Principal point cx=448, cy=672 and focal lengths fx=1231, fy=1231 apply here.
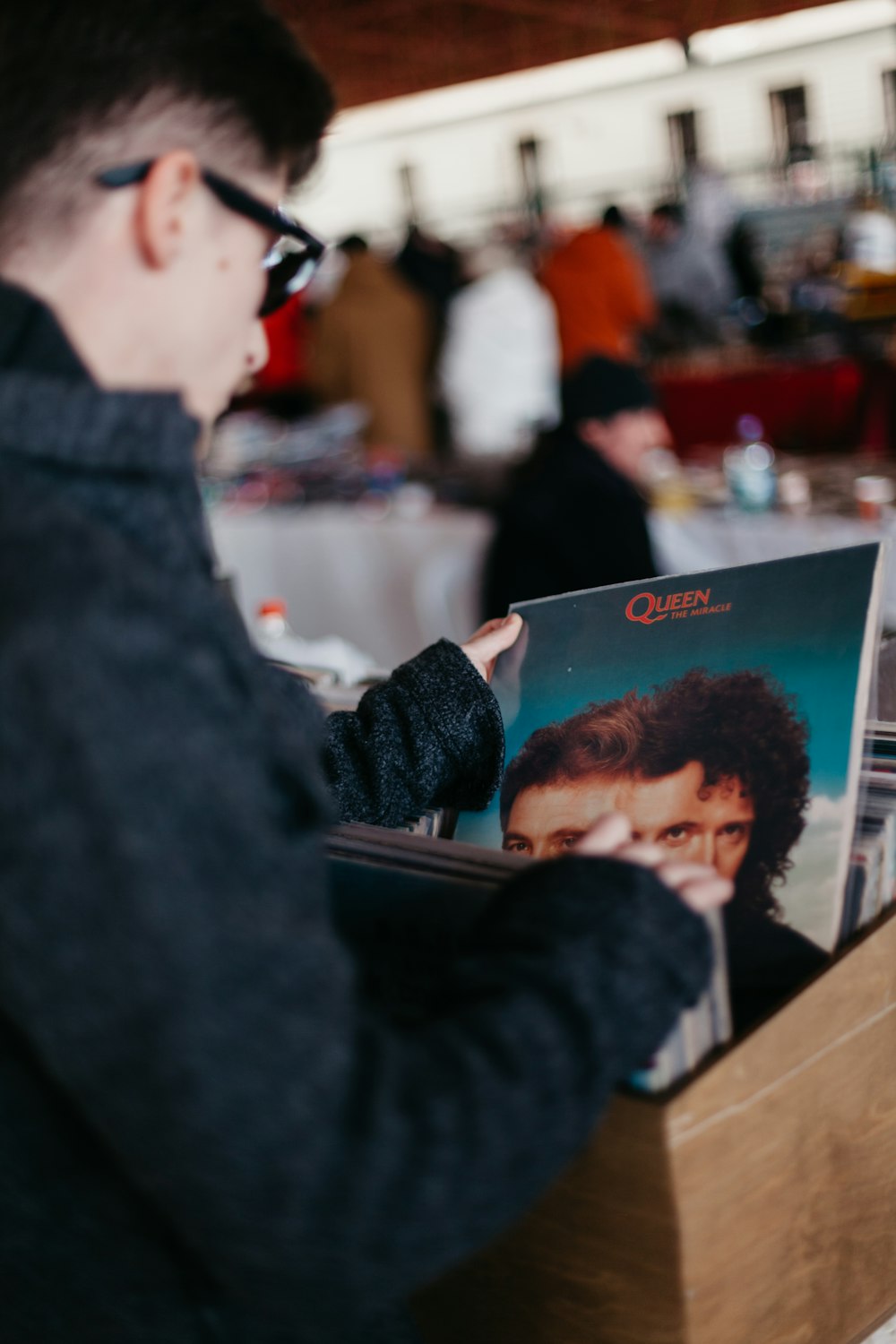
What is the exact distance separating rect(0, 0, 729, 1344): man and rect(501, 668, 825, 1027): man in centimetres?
11

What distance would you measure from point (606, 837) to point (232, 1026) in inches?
9.6

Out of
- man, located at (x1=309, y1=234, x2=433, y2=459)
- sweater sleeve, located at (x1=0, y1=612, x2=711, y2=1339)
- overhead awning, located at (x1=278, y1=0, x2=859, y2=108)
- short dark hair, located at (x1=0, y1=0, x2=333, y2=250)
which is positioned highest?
short dark hair, located at (x1=0, y1=0, x2=333, y2=250)

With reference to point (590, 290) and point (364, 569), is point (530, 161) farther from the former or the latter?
point (364, 569)

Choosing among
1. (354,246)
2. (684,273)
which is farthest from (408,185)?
(354,246)

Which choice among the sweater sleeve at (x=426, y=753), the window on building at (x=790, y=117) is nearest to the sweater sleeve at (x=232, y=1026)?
the sweater sleeve at (x=426, y=753)

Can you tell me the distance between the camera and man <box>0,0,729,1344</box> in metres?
0.49

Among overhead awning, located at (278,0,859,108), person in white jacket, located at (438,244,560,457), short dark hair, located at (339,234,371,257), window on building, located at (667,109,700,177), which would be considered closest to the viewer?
person in white jacket, located at (438,244,560,457)

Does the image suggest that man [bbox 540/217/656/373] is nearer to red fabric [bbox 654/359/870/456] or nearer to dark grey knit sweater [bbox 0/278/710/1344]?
red fabric [bbox 654/359/870/456]

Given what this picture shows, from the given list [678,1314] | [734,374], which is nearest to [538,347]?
[734,374]

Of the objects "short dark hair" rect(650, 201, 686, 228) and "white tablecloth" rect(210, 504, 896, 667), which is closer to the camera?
"white tablecloth" rect(210, 504, 896, 667)

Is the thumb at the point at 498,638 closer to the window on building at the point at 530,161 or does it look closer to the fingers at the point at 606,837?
the fingers at the point at 606,837

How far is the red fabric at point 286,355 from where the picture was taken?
593 centimetres

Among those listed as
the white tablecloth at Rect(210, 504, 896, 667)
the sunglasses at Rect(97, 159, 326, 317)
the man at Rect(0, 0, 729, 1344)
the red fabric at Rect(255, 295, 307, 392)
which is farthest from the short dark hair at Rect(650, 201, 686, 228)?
the man at Rect(0, 0, 729, 1344)

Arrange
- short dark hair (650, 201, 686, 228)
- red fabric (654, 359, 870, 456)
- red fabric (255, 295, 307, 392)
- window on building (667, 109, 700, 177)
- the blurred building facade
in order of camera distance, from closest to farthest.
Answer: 1. red fabric (654, 359, 870, 456)
2. red fabric (255, 295, 307, 392)
3. short dark hair (650, 201, 686, 228)
4. the blurred building facade
5. window on building (667, 109, 700, 177)
